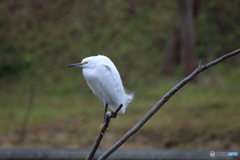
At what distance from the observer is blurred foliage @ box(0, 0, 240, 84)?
11.9m

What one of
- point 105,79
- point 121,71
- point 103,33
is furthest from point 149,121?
point 105,79

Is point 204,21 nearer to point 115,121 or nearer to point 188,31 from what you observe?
point 188,31

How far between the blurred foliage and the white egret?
28.6 feet

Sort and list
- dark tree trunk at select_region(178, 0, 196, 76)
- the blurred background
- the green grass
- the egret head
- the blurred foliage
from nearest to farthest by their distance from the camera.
→ the egret head → the green grass → the blurred background → dark tree trunk at select_region(178, 0, 196, 76) → the blurred foliage

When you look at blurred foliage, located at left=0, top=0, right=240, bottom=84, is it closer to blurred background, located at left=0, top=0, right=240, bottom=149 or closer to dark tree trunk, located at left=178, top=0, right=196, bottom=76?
blurred background, located at left=0, top=0, right=240, bottom=149

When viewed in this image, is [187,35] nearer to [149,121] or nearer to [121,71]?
[121,71]

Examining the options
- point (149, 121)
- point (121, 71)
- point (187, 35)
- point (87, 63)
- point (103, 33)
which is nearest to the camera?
point (87, 63)

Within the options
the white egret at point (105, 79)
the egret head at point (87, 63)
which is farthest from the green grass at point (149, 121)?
the egret head at point (87, 63)

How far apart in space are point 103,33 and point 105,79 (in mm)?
10649

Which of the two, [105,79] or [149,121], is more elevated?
[149,121]

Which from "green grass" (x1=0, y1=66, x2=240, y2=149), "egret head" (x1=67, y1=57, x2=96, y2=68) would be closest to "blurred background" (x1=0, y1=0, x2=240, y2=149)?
"green grass" (x1=0, y1=66, x2=240, y2=149)

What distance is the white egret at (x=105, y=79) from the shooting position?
2.75m

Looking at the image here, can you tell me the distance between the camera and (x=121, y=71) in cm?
1332

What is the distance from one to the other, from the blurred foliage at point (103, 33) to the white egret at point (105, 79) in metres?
8.71
